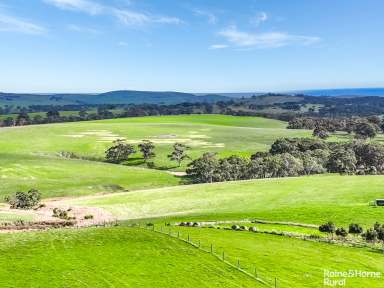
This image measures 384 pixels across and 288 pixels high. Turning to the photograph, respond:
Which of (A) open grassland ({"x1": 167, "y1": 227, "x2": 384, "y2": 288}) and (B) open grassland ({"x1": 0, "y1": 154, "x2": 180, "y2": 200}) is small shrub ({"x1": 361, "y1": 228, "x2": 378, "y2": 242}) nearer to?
(A) open grassland ({"x1": 167, "y1": 227, "x2": 384, "y2": 288})

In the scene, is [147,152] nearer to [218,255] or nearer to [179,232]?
[179,232]

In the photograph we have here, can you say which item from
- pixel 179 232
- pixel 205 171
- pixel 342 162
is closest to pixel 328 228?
pixel 179 232

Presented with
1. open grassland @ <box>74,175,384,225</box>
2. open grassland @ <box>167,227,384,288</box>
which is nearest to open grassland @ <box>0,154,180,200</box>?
open grassland @ <box>74,175,384,225</box>

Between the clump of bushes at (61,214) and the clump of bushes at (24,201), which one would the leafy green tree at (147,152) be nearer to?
the clump of bushes at (24,201)

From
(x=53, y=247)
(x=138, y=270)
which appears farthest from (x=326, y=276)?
(x=53, y=247)

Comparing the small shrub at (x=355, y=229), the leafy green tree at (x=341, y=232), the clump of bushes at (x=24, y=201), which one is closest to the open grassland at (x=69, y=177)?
the clump of bushes at (x=24, y=201)
